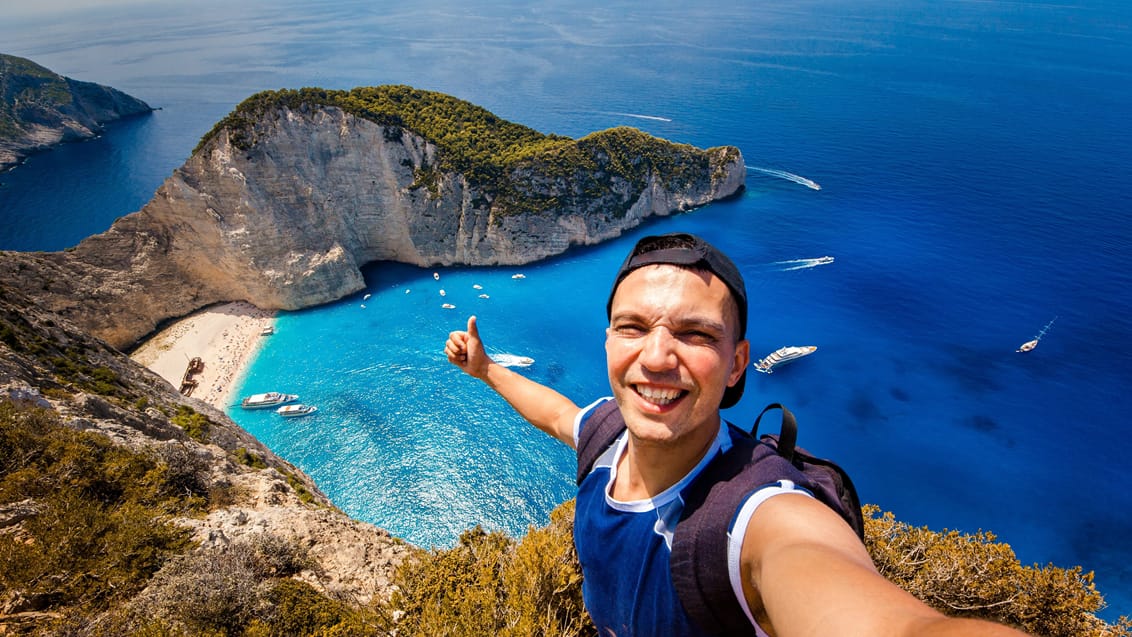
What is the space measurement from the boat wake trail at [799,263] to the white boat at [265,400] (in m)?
43.4

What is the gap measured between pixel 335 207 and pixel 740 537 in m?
45.4

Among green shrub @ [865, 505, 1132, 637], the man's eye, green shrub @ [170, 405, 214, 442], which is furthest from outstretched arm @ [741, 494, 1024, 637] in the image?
green shrub @ [170, 405, 214, 442]

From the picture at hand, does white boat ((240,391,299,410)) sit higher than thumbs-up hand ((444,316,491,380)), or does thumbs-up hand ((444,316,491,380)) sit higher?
thumbs-up hand ((444,316,491,380))

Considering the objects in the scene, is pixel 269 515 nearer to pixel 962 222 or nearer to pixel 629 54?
pixel 962 222

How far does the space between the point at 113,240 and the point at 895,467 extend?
190 ft

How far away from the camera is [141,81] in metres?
123

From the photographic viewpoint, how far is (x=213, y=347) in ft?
121

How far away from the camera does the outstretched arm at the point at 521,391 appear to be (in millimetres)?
4008

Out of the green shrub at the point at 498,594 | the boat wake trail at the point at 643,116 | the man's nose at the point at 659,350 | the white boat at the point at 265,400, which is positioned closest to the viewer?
the man's nose at the point at 659,350

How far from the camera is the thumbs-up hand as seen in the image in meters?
4.40

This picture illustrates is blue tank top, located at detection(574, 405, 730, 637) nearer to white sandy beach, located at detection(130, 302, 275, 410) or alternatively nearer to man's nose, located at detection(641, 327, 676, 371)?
man's nose, located at detection(641, 327, 676, 371)

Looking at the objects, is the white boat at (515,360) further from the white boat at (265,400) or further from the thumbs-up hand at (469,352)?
the thumbs-up hand at (469,352)

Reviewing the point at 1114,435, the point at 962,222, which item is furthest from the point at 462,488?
the point at 962,222

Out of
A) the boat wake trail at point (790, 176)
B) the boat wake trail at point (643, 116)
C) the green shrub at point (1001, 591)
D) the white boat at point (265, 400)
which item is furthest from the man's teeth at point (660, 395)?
the boat wake trail at point (643, 116)
